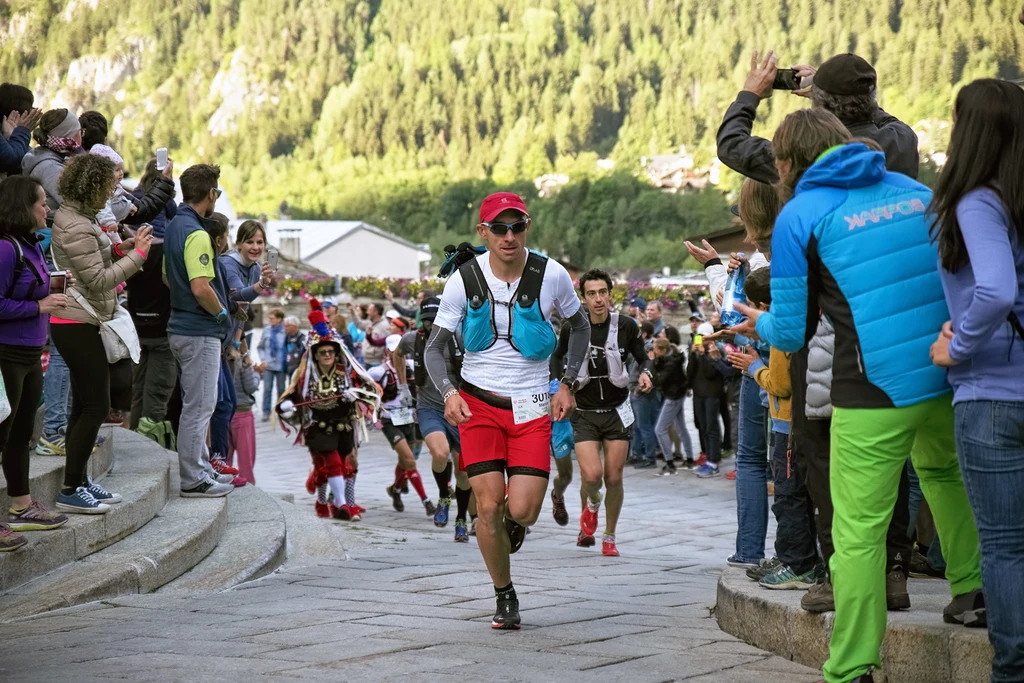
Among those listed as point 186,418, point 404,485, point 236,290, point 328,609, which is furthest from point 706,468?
point 328,609

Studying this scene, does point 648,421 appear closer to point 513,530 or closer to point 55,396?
point 55,396

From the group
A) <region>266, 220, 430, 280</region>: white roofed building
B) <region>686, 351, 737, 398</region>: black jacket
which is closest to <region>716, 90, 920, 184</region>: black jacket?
<region>686, 351, 737, 398</region>: black jacket

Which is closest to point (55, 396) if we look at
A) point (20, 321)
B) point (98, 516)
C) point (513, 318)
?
point (98, 516)

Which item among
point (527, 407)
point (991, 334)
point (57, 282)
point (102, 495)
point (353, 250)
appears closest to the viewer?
point (991, 334)

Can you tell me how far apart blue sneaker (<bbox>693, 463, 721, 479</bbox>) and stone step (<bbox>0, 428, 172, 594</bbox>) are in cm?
822

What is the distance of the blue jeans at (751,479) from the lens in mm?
6062

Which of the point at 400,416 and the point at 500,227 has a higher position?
the point at 500,227

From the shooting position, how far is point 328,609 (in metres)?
5.70

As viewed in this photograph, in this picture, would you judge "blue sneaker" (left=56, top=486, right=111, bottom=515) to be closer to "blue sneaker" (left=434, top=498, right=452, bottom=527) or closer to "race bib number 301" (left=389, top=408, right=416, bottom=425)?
"blue sneaker" (left=434, top=498, right=452, bottom=527)

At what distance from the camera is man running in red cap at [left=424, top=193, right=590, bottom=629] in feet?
17.4

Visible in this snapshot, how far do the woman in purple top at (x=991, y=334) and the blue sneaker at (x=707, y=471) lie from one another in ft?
39.0

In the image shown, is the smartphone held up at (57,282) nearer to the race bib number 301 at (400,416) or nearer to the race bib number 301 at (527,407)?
the race bib number 301 at (527,407)

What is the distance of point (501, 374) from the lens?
17.6 ft

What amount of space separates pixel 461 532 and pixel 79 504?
388 centimetres
